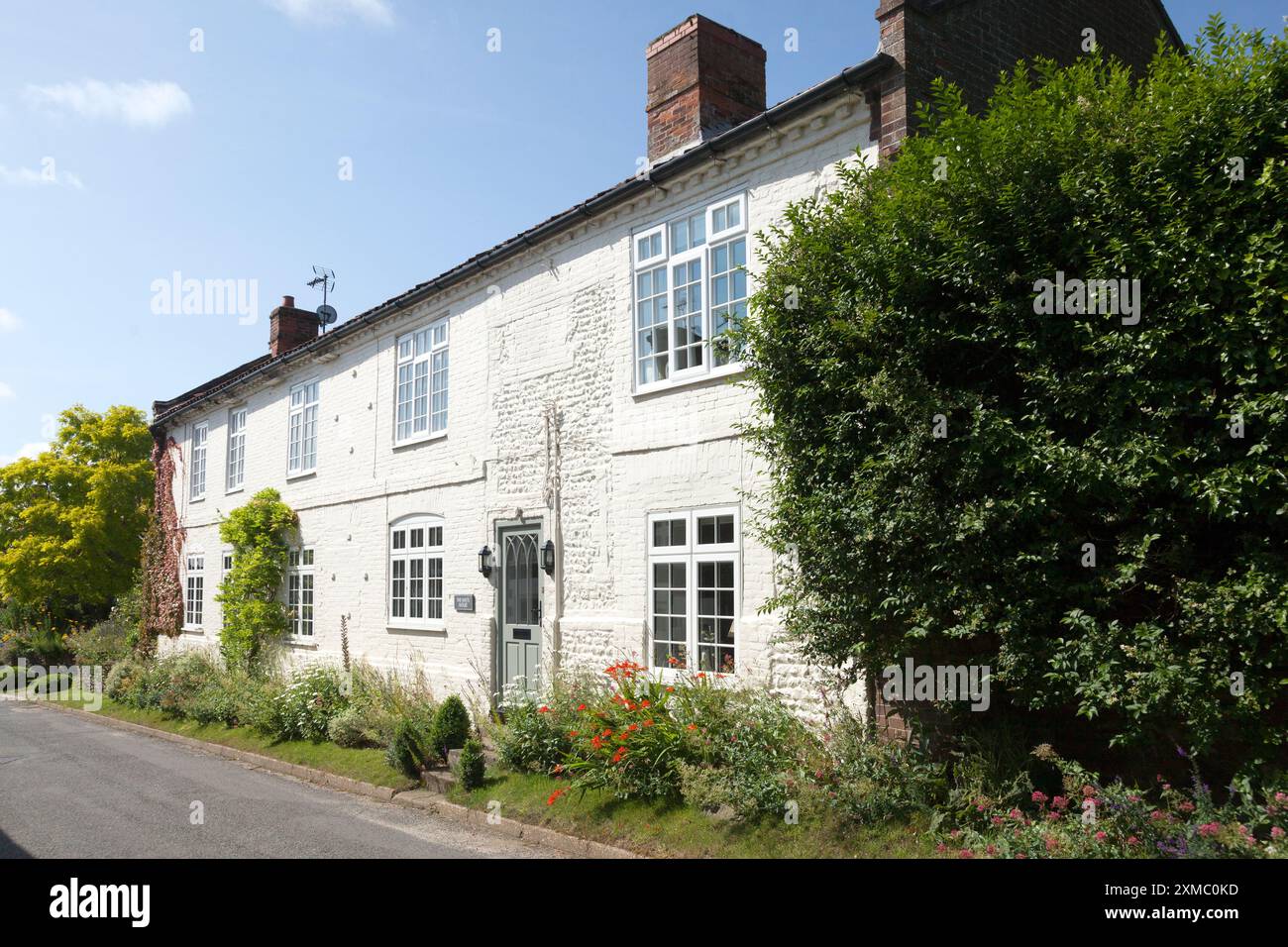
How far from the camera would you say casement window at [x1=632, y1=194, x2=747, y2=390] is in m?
10.6

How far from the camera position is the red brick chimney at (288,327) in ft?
80.8

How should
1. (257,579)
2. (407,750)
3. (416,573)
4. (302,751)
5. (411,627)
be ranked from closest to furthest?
(407,750) → (302,751) → (411,627) → (416,573) → (257,579)

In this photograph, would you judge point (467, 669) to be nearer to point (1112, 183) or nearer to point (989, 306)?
point (989, 306)

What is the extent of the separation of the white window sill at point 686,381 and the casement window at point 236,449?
14.1 m

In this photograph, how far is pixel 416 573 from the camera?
15797 millimetres

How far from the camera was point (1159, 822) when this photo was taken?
577cm

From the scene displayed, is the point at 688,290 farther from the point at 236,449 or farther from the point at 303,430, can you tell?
the point at 236,449

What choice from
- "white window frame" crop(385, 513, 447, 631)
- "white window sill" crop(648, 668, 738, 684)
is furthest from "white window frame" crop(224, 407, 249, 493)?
"white window sill" crop(648, 668, 738, 684)

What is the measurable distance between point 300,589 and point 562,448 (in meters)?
9.00

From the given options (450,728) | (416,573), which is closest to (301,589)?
(416,573)

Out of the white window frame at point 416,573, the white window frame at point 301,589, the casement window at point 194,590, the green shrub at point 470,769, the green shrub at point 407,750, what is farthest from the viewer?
the casement window at point 194,590

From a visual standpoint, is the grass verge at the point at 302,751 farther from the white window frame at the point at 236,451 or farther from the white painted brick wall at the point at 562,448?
the white window frame at the point at 236,451

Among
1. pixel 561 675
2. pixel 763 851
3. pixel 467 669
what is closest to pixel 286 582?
pixel 467 669

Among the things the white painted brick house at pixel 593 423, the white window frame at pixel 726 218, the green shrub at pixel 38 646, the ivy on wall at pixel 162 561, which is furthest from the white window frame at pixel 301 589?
the green shrub at pixel 38 646
